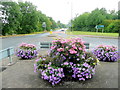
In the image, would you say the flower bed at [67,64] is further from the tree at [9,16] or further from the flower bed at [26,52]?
the tree at [9,16]

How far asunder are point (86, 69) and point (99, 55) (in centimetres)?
211

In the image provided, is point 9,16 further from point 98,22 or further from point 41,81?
point 98,22

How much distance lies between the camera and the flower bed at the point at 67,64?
2.61 metres

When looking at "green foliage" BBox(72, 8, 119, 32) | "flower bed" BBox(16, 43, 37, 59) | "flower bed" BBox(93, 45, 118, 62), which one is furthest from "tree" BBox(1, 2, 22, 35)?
"green foliage" BBox(72, 8, 119, 32)

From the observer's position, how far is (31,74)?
3256 millimetres

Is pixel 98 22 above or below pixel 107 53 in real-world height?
above

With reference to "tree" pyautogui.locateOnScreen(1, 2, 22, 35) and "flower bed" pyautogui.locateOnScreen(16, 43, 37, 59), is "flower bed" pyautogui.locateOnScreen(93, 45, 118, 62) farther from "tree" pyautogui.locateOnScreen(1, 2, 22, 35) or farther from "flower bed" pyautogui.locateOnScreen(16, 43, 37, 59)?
"tree" pyautogui.locateOnScreen(1, 2, 22, 35)

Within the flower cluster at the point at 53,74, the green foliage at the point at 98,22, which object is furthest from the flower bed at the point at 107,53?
the green foliage at the point at 98,22

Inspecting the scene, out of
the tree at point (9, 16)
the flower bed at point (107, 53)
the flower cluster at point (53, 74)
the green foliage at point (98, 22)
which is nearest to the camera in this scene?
the flower cluster at point (53, 74)

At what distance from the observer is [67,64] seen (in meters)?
2.72

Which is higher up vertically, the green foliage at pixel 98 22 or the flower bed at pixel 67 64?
the green foliage at pixel 98 22

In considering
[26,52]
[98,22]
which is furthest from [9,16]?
[98,22]

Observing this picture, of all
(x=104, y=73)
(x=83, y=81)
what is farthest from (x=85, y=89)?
(x=104, y=73)

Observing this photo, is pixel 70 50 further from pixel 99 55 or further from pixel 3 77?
pixel 99 55
